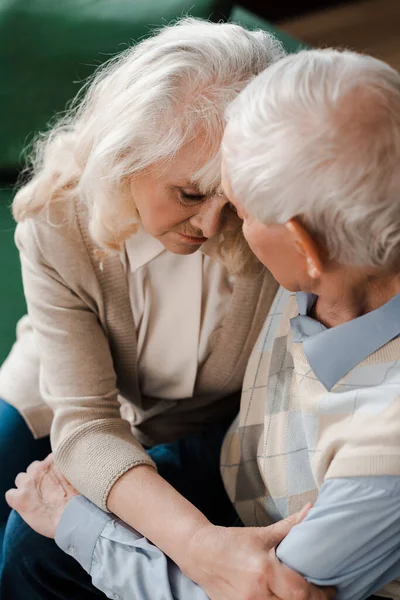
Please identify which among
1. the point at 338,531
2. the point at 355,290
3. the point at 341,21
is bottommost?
the point at 341,21

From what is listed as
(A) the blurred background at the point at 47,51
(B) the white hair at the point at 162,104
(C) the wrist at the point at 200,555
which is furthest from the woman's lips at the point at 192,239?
(A) the blurred background at the point at 47,51

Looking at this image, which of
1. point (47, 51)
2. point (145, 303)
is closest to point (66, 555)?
point (145, 303)

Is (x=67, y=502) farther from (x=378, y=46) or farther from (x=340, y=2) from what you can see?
(x=340, y=2)

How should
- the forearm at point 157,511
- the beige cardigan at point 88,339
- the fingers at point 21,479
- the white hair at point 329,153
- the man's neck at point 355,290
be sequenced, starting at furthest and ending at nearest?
the fingers at point 21,479 → the beige cardigan at point 88,339 → the forearm at point 157,511 → the man's neck at point 355,290 → the white hair at point 329,153

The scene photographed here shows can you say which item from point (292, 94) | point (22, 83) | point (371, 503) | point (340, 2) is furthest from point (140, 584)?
point (340, 2)

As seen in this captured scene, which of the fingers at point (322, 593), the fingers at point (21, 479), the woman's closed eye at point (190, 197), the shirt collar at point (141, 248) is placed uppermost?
the woman's closed eye at point (190, 197)

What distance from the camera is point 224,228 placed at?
4.61 ft

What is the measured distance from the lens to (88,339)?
154 cm

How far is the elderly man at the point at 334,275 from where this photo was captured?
3.26 ft

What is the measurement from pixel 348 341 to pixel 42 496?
2.29ft

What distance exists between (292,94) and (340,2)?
12.2ft

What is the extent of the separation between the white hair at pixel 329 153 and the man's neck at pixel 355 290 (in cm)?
4

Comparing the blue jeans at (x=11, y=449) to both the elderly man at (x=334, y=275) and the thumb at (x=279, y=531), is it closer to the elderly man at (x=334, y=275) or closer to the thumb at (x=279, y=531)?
the elderly man at (x=334, y=275)

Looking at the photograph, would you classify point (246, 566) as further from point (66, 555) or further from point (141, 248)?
point (141, 248)
